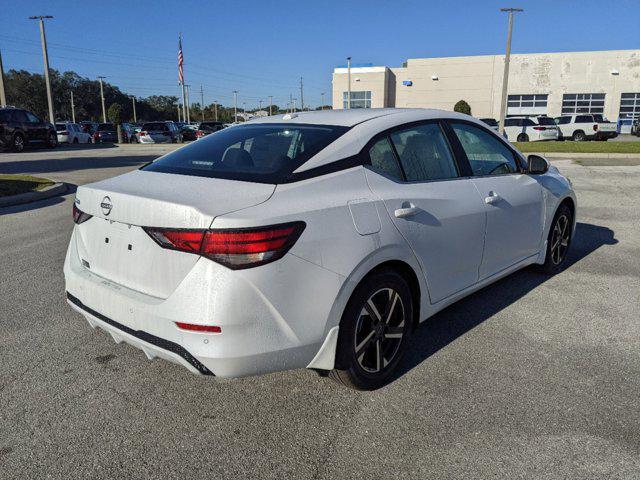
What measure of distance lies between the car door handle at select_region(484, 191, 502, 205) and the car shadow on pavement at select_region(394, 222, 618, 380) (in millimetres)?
944

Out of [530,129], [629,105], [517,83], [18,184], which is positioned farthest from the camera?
[517,83]

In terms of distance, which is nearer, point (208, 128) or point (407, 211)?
point (407, 211)

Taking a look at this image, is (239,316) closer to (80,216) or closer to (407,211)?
(407,211)

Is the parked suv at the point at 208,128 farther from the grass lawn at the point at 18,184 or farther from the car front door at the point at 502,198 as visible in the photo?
the car front door at the point at 502,198

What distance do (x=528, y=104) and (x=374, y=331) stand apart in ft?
189

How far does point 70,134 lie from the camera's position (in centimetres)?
3341

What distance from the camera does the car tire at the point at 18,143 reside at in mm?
23484

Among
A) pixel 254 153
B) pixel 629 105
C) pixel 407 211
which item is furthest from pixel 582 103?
pixel 254 153

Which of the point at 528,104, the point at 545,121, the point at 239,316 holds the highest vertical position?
the point at 528,104

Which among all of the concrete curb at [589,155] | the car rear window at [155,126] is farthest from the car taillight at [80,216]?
the car rear window at [155,126]

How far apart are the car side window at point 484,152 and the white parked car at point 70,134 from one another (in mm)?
33839

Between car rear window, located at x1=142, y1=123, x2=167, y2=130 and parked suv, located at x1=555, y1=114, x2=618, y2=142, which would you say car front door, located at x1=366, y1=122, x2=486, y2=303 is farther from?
parked suv, located at x1=555, y1=114, x2=618, y2=142

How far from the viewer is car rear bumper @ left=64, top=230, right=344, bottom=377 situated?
91.0 inches

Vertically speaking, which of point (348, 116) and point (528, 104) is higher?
point (528, 104)
